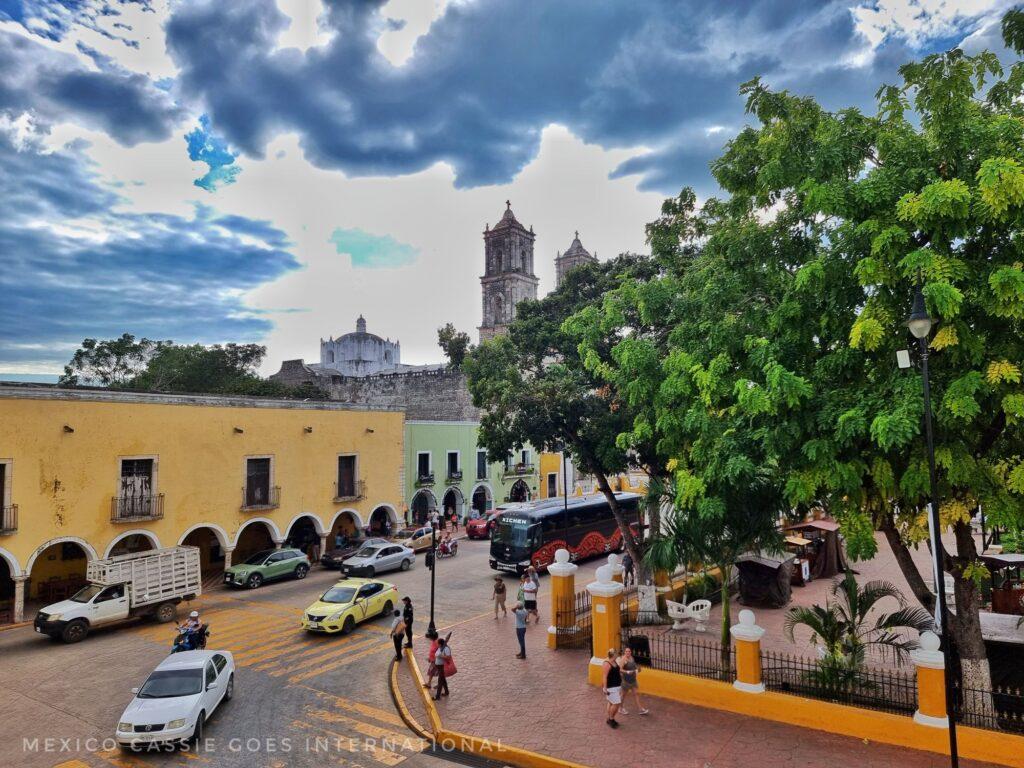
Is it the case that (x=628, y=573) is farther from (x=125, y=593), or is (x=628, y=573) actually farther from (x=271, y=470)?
(x=125, y=593)

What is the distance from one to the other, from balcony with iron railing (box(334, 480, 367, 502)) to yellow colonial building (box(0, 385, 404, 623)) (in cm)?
5

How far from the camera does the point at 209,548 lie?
25.6m

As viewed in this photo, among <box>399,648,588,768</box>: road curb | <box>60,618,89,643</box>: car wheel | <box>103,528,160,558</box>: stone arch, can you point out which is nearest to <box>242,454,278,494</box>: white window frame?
<box>103,528,160,558</box>: stone arch

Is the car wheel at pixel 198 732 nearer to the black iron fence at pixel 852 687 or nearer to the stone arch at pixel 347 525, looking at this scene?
the black iron fence at pixel 852 687

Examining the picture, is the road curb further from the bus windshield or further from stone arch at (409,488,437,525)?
stone arch at (409,488,437,525)

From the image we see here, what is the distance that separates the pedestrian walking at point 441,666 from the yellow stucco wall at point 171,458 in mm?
14020

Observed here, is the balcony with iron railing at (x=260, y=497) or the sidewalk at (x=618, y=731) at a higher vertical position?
the balcony with iron railing at (x=260, y=497)

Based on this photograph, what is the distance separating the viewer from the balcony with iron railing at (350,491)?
2778 cm

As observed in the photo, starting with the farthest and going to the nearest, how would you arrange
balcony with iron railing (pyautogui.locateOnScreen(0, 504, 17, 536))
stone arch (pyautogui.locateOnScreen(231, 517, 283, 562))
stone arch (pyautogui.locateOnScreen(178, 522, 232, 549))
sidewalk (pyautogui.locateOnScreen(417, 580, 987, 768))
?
→ stone arch (pyautogui.locateOnScreen(231, 517, 283, 562)) → stone arch (pyautogui.locateOnScreen(178, 522, 232, 549)) → balcony with iron railing (pyautogui.locateOnScreen(0, 504, 17, 536)) → sidewalk (pyautogui.locateOnScreen(417, 580, 987, 768))

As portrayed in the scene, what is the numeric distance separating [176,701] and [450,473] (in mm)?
26278

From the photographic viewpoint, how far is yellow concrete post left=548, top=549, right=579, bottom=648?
49.8ft

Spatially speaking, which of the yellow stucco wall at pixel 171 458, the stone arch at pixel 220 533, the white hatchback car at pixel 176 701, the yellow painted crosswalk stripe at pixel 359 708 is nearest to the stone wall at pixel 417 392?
the yellow stucco wall at pixel 171 458

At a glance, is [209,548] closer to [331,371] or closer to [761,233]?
[761,233]

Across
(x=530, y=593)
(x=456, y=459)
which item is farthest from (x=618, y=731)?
(x=456, y=459)
